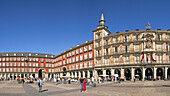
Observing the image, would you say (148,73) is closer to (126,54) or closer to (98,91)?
(126,54)

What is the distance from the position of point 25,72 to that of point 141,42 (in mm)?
65363

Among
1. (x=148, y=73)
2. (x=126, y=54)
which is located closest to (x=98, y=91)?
(x=126, y=54)

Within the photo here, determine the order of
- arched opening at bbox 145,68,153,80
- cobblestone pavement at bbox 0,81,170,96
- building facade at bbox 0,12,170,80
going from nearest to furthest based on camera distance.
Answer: cobblestone pavement at bbox 0,81,170,96, building facade at bbox 0,12,170,80, arched opening at bbox 145,68,153,80

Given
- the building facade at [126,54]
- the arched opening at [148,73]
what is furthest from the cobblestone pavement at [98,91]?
the arched opening at [148,73]

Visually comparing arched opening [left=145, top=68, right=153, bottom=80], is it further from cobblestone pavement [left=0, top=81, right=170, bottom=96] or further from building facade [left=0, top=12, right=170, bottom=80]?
cobblestone pavement [left=0, top=81, right=170, bottom=96]

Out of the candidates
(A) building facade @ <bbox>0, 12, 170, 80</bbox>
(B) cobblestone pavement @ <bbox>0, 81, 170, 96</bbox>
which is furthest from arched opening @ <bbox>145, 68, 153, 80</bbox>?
(B) cobblestone pavement @ <bbox>0, 81, 170, 96</bbox>

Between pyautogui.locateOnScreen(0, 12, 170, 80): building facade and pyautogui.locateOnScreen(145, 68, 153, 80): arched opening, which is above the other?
pyautogui.locateOnScreen(0, 12, 170, 80): building facade

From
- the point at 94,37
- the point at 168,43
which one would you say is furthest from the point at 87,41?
the point at 168,43

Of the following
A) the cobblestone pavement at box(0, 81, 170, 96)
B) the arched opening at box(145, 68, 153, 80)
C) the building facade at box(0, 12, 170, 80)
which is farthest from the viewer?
the arched opening at box(145, 68, 153, 80)

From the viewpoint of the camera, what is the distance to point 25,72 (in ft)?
284

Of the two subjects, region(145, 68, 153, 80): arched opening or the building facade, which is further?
region(145, 68, 153, 80): arched opening

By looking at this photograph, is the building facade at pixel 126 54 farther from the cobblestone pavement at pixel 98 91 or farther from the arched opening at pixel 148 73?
the cobblestone pavement at pixel 98 91

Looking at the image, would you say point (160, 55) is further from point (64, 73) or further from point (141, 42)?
point (64, 73)

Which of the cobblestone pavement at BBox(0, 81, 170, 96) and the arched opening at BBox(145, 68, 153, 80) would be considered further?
the arched opening at BBox(145, 68, 153, 80)
